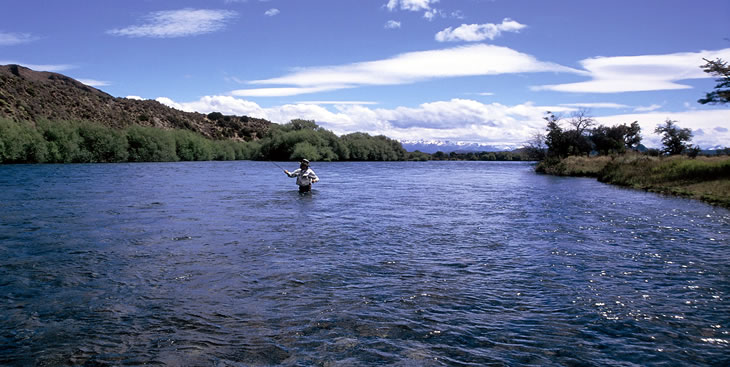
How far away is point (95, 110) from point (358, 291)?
114665 millimetres

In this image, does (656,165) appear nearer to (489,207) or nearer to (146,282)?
(489,207)

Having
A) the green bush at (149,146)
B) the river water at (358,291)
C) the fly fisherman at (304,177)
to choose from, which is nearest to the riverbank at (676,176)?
the river water at (358,291)

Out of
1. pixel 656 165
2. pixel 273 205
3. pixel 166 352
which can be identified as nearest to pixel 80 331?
pixel 166 352

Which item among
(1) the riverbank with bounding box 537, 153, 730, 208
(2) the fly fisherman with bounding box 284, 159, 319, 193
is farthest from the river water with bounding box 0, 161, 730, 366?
(1) the riverbank with bounding box 537, 153, 730, 208

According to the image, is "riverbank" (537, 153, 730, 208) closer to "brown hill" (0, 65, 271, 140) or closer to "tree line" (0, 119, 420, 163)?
"tree line" (0, 119, 420, 163)

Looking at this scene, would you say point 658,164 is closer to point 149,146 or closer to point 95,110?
point 149,146

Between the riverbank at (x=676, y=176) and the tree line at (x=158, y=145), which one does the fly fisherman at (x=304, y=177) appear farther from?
the tree line at (x=158, y=145)

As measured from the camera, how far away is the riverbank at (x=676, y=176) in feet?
89.4

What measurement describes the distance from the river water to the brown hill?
266 ft

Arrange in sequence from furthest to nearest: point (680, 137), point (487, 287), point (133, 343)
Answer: point (680, 137)
point (487, 287)
point (133, 343)

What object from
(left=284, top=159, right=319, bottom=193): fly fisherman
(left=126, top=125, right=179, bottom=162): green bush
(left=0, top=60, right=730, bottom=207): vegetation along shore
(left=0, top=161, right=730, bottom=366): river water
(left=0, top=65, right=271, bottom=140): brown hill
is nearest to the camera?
(left=0, top=161, right=730, bottom=366): river water

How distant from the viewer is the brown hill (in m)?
84.2

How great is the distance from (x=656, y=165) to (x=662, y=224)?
88.1 feet

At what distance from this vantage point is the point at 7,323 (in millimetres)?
6566
